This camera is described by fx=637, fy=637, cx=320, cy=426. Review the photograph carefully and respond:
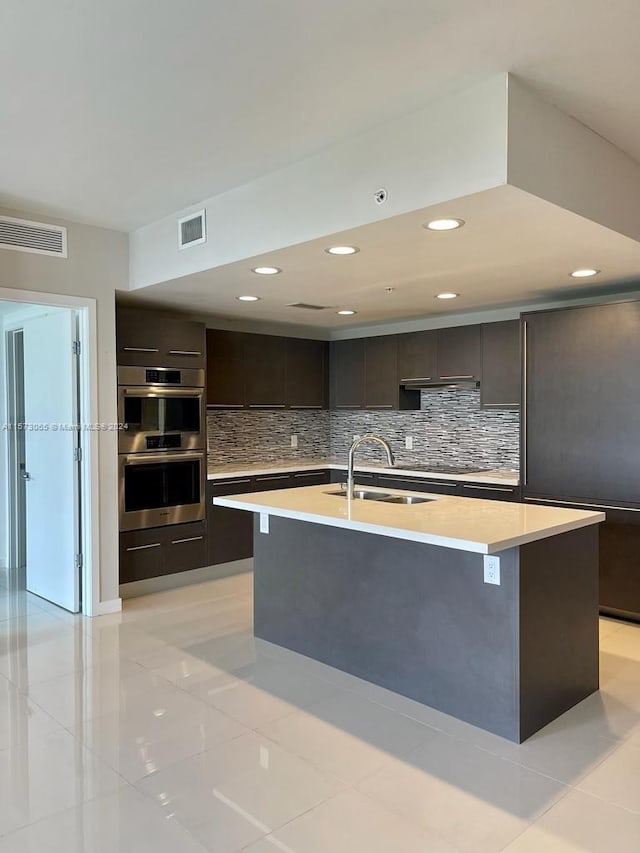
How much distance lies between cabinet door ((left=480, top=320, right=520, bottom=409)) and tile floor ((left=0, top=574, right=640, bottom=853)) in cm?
213

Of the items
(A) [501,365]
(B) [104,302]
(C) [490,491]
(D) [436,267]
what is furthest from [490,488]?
(B) [104,302]

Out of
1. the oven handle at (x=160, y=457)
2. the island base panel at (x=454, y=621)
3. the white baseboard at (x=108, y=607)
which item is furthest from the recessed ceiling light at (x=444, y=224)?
the white baseboard at (x=108, y=607)

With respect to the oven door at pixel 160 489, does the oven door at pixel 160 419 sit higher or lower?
higher

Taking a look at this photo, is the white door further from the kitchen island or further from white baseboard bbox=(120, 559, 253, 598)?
the kitchen island

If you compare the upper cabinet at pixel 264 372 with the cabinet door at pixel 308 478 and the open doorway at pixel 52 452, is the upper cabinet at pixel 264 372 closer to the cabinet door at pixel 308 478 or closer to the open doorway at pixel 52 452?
the cabinet door at pixel 308 478

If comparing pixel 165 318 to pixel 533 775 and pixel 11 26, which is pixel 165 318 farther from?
pixel 533 775

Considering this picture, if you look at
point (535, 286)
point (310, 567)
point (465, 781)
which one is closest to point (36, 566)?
point (310, 567)

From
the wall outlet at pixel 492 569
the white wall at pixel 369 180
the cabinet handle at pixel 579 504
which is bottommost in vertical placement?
the wall outlet at pixel 492 569

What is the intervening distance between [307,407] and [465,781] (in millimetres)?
4407

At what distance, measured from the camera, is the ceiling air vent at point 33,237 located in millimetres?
4047

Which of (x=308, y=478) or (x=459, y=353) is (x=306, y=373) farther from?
(x=459, y=353)

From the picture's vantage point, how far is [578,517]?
10.2 feet

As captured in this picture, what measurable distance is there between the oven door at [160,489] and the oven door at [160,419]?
9 centimetres

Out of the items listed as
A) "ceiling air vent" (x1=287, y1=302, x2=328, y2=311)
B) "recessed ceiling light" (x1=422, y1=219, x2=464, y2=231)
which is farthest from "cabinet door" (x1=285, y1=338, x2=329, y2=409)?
"recessed ceiling light" (x1=422, y1=219, x2=464, y2=231)
